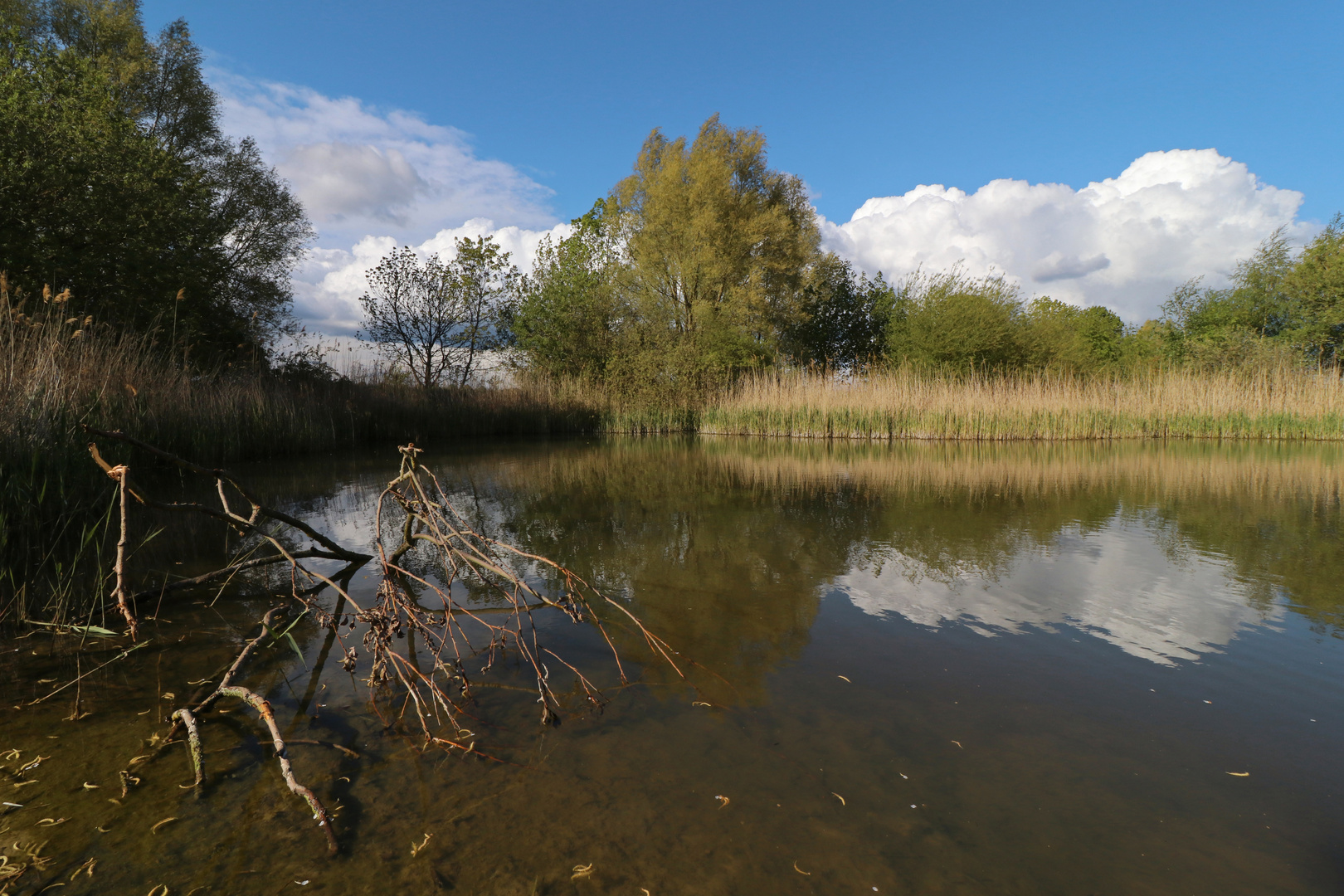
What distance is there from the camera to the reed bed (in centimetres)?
1401

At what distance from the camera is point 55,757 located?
5.43 feet

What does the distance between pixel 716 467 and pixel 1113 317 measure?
178 ft

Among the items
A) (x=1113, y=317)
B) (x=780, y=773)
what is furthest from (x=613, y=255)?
(x=1113, y=317)

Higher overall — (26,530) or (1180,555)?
(26,530)

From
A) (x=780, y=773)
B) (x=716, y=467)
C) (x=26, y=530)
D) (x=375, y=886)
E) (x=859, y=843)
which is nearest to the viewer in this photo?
(x=375, y=886)

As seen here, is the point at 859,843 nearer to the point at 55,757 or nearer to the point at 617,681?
the point at 617,681

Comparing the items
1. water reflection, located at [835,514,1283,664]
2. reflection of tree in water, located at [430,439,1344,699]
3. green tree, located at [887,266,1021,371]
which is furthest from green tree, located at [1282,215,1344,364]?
water reflection, located at [835,514,1283,664]

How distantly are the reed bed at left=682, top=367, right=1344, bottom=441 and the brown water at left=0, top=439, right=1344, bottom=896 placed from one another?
37.0 ft

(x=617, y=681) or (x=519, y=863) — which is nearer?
(x=519, y=863)

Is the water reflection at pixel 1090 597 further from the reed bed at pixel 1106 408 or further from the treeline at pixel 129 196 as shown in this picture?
the reed bed at pixel 1106 408

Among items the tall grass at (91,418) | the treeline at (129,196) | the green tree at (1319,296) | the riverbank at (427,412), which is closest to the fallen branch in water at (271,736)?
the tall grass at (91,418)

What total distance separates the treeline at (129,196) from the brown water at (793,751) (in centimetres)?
524

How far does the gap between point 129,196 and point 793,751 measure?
1325 cm

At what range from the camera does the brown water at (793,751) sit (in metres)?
1.31
